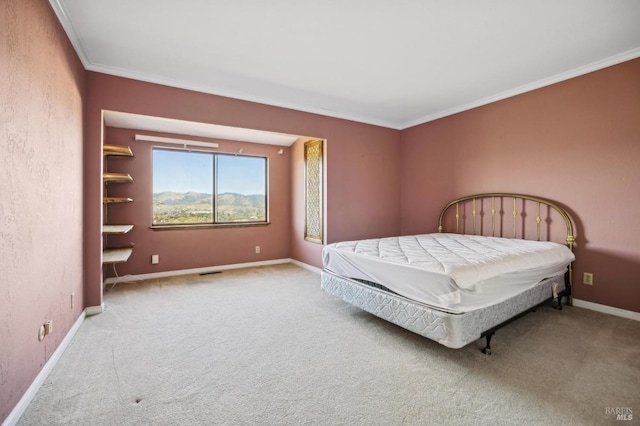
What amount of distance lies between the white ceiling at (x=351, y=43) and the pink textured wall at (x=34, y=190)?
518 mm

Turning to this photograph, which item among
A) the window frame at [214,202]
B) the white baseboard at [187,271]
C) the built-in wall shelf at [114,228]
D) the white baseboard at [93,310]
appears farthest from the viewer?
the window frame at [214,202]

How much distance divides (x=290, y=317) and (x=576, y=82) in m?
3.98

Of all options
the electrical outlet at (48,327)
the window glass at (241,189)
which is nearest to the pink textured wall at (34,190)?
the electrical outlet at (48,327)

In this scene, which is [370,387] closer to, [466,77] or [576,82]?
[466,77]

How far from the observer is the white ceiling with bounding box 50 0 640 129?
215 centimetres

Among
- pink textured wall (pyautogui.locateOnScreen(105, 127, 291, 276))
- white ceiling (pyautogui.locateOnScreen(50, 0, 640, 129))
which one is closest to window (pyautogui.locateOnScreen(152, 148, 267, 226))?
pink textured wall (pyautogui.locateOnScreen(105, 127, 291, 276))

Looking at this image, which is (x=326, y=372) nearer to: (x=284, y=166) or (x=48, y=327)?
(x=48, y=327)

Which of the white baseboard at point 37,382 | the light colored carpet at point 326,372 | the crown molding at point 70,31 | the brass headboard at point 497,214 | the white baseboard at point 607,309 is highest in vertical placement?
the crown molding at point 70,31

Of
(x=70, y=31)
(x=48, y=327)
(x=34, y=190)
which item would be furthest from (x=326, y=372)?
(x=70, y=31)

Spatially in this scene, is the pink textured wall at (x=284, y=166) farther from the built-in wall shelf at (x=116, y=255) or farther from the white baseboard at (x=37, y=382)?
the white baseboard at (x=37, y=382)

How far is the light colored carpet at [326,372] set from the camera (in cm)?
Result: 156

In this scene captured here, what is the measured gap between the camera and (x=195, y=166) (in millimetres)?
4914

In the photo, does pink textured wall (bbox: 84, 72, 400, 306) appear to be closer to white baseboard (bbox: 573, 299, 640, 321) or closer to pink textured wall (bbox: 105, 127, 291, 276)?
pink textured wall (bbox: 105, 127, 291, 276)

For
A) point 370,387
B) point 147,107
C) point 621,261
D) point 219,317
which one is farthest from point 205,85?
point 621,261
